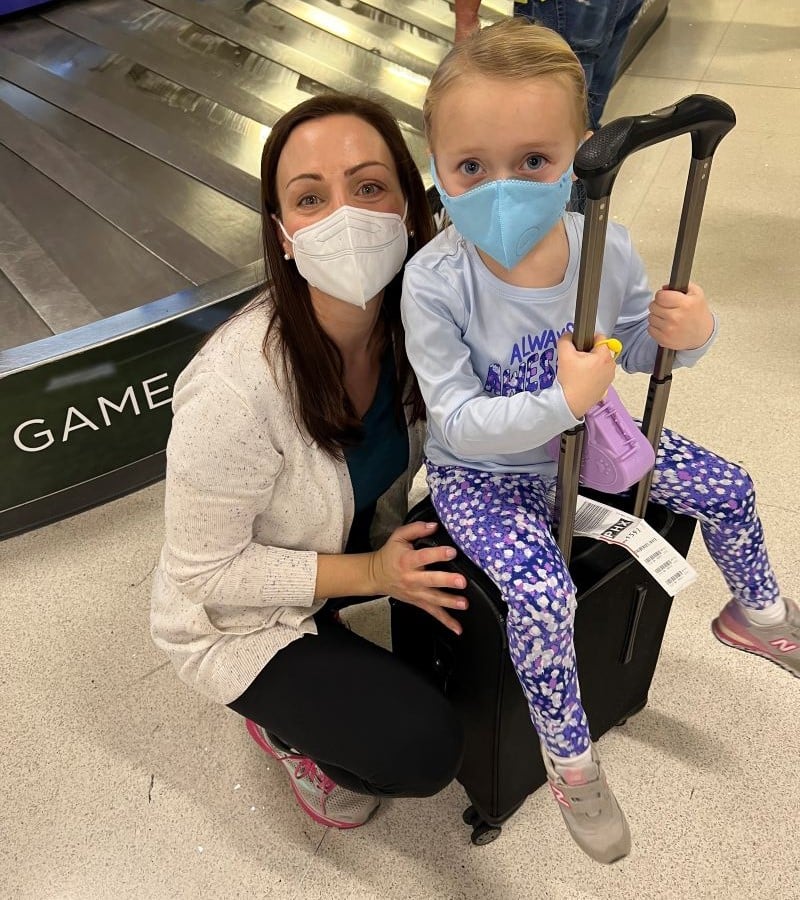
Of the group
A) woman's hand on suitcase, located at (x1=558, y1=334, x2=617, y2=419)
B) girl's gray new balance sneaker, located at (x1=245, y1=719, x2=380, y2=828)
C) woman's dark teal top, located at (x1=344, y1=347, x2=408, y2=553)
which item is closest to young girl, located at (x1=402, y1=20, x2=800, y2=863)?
woman's hand on suitcase, located at (x1=558, y1=334, x2=617, y2=419)

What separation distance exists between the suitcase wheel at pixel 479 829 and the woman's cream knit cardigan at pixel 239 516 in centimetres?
45

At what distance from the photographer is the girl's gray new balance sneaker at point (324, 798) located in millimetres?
1501

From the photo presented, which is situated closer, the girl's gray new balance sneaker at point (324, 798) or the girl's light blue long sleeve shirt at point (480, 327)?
the girl's light blue long sleeve shirt at point (480, 327)

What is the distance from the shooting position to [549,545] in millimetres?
1137

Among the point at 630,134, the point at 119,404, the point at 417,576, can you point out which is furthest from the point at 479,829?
the point at 119,404

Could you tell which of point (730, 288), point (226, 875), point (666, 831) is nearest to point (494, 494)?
point (666, 831)

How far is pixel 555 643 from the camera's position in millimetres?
1097

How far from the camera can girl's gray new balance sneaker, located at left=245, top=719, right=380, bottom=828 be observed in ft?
4.92

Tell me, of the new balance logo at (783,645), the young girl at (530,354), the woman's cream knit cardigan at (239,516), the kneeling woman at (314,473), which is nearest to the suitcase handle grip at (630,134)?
the young girl at (530,354)

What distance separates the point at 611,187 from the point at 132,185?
2159 mm

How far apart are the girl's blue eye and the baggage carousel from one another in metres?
1.25

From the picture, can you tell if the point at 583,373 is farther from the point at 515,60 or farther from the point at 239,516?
the point at 239,516

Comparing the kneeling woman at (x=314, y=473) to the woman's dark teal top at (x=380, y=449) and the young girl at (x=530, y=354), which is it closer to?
the woman's dark teal top at (x=380, y=449)

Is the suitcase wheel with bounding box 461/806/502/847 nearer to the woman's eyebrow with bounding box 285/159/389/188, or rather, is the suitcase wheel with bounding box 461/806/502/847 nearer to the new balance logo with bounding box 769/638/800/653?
the new balance logo with bounding box 769/638/800/653
